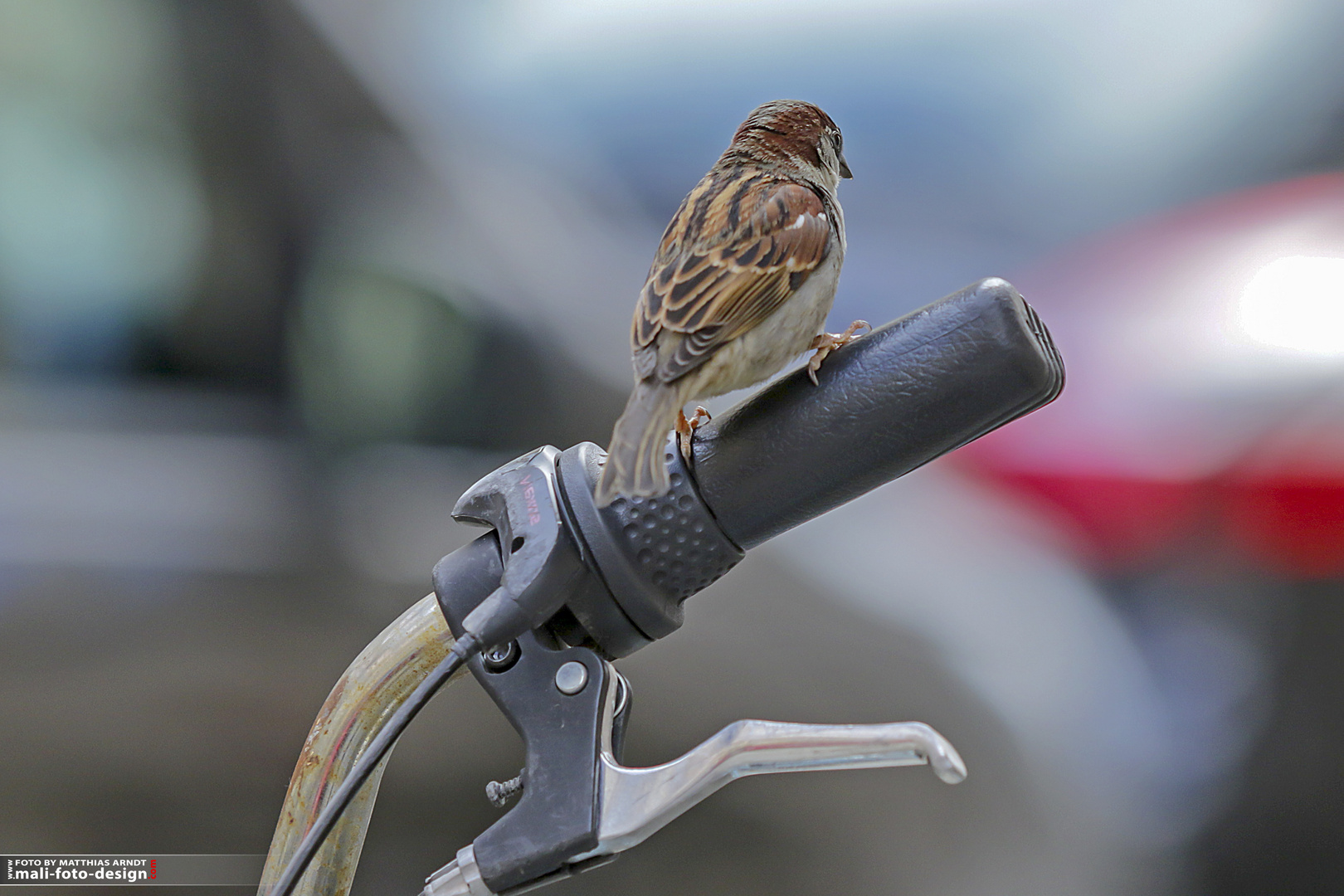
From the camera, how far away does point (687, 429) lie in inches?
34.4

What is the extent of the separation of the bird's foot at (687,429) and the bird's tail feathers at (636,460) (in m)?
0.01

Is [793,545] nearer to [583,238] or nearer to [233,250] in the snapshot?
[583,238]

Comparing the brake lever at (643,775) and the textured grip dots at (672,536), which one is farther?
the textured grip dots at (672,536)

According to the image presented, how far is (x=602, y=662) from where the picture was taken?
0.58m

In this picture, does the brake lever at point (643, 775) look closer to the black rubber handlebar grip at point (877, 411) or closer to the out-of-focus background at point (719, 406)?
the black rubber handlebar grip at point (877, 411)

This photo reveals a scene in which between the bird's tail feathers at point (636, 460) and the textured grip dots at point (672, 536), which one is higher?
the bird's tail feathers at point (636, 460)

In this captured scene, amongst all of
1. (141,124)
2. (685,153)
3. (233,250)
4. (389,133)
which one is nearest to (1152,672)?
(685,153)

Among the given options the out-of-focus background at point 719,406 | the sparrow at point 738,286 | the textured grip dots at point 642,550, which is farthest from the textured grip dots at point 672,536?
the out-of-focus background at point 719,406

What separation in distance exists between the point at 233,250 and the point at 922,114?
5.06ft

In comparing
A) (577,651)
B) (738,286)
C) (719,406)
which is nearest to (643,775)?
(577,651)

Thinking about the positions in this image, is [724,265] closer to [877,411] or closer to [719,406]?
[877,411]

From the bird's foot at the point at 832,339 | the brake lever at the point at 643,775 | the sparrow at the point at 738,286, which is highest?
the sparrow at the point at 738,286

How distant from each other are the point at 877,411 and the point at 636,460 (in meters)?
0.15

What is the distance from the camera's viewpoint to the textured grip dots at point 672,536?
22.9 inches
